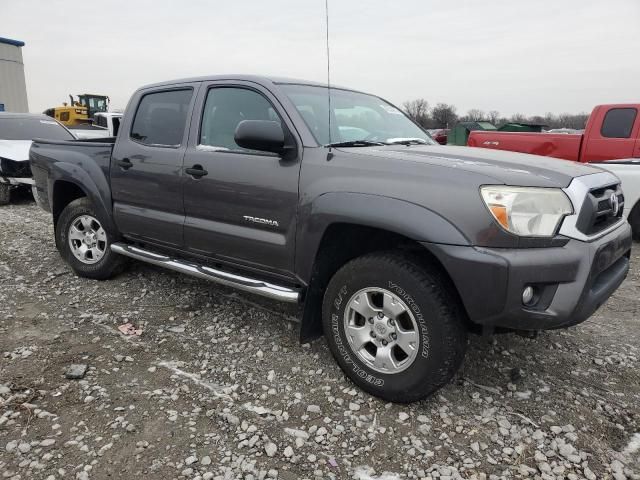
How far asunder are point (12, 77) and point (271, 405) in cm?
3167

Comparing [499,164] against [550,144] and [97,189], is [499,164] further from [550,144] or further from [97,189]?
[550,144]

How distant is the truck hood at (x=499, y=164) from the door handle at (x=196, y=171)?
1.16 m

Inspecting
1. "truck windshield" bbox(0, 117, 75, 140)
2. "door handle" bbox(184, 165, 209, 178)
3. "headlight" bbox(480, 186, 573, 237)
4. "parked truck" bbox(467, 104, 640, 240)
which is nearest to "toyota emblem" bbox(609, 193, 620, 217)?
"headlight" bbox(480, 186, 573, 237)

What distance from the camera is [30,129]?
31.1 ft

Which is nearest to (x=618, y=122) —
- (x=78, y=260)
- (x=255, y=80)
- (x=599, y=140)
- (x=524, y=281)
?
(x=599, y=140)

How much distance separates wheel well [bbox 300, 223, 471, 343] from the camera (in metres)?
2.77

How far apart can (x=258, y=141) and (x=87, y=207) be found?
255cm

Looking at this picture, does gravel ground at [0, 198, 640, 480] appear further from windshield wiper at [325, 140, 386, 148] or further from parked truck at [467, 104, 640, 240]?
parked truck at [467, 104, 640, 240]

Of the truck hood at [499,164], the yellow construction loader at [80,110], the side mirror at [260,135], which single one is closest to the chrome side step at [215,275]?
the side mirror at [260,135]

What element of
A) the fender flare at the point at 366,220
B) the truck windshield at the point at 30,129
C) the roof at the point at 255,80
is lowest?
the fender flare at the point at 366,220

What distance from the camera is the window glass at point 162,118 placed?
3760 mm

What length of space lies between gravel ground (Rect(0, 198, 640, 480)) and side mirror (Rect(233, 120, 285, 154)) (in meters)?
1.41

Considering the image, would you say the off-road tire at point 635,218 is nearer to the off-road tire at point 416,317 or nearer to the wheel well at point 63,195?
the off-road tire at point 416,317

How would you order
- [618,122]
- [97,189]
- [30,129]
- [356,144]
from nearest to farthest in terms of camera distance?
[356,144] → [97,189] → [618,122] → [30,129]
